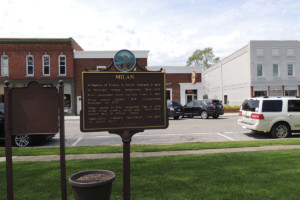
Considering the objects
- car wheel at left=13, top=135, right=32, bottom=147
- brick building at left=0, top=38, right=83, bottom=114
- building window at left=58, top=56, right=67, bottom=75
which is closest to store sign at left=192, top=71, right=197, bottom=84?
brick building at left=0, top=38, right=83, bottom=114

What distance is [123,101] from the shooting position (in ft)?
13.6

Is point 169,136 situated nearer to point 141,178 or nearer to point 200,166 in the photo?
point 200,166

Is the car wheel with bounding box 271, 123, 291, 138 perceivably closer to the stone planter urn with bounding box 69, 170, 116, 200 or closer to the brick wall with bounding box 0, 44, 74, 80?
the stone planter urn with bounding box 69, 170, 116, 200

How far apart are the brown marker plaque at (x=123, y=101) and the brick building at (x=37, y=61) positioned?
27.1 m

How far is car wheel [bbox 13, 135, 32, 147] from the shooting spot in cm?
1008

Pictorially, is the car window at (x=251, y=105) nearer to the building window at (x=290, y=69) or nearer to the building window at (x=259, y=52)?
the building window at (x=259, y=52)

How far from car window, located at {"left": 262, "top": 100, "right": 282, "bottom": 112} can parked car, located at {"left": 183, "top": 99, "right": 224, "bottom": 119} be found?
11234 millimetres

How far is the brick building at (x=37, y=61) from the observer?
95.2 feet

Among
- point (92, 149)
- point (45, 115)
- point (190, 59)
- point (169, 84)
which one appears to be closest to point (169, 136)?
point (92, 149)

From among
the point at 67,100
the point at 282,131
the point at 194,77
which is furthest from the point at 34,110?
the point at 194,77

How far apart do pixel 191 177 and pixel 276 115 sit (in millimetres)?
7373

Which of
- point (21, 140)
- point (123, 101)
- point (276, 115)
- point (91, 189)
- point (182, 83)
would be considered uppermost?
point (182, 83)

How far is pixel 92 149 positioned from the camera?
8.62 meters

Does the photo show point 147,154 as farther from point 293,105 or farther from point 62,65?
point 62,65
